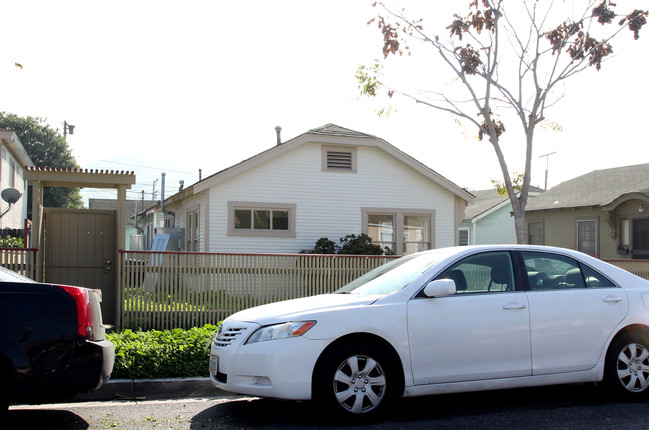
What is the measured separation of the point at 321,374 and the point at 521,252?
2.40 metres

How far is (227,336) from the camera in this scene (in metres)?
5.66

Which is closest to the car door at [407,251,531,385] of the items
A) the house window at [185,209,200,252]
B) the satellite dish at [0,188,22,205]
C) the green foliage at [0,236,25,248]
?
the satellite dish at [0,188,22,205]

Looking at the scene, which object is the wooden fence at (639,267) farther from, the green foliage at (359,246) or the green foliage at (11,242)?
the green foliage at (11,242)

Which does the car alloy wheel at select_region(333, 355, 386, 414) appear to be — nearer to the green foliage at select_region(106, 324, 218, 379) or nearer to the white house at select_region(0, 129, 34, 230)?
the green foliage at select_region(106, 324, 218, 379)

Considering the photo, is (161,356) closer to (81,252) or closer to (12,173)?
(81,252)

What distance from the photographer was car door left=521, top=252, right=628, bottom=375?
5.88 metres

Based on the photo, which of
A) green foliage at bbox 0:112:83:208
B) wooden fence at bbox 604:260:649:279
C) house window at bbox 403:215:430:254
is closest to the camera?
wooden fence at bbox 604:260:649:279

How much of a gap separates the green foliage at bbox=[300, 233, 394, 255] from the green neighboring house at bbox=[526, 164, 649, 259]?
9.25 metres

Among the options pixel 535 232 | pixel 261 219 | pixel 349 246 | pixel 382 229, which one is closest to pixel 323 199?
pixel 349 246

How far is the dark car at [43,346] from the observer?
4715 millimetres

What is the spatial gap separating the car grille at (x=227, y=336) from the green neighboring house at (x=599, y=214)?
737 inches

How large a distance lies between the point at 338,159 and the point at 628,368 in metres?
13.7

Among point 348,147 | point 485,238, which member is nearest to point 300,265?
point 348,147

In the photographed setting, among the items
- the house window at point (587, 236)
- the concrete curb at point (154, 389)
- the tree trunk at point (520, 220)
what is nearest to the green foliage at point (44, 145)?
the house window at point (587, 236)
